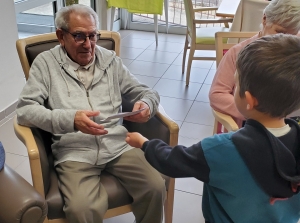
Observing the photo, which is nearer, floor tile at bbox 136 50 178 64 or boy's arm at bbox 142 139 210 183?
boy's arm at bbox 142 139 210 183

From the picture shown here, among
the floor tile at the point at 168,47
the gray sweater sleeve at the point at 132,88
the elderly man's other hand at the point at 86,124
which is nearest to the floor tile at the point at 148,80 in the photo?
the floor tile at the point at 168,47

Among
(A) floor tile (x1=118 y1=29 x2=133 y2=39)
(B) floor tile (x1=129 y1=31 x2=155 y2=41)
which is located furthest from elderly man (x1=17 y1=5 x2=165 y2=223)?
(A) floor tile (x1=118 y1=29 x2=133 y2=39)

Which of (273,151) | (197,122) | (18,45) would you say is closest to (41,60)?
(18,45)

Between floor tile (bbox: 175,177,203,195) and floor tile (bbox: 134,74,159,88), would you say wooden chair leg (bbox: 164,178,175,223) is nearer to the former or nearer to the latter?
floor tile (bbox: 175,177,203,195)

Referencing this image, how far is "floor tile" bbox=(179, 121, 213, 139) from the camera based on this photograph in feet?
9.29

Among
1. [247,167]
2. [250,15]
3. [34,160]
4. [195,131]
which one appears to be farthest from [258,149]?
[250,15]

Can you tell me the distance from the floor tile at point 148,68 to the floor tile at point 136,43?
0.65 metres

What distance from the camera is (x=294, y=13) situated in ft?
5.26

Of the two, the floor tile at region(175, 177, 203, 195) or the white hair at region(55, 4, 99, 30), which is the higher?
the white hair at region(55, 4, 99, 30)

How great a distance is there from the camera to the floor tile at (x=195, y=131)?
2.83m

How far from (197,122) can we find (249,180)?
6.82 ft

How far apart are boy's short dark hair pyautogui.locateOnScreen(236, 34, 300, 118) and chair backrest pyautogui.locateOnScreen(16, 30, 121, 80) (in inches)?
44.3

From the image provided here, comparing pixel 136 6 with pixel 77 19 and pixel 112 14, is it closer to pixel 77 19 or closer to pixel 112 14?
pixel 112 14

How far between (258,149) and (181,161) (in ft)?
0.69
